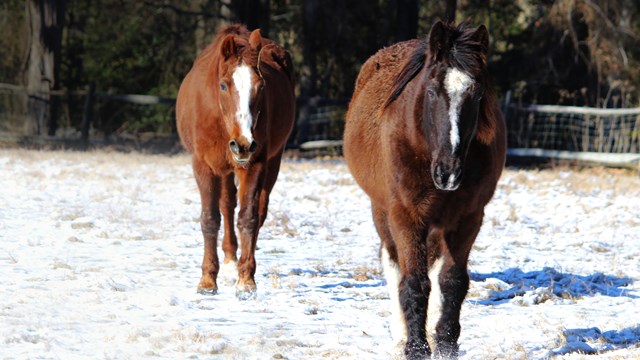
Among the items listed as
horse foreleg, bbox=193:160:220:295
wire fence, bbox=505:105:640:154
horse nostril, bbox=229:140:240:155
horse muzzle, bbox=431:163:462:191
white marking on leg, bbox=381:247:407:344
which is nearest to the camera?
horse muzzle, bbox=431:163:462:191

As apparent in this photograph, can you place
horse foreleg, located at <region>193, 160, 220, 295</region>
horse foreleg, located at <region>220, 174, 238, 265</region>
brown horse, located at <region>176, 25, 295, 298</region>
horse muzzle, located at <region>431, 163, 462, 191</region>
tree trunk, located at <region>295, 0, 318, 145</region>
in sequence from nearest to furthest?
1. horse muzzle, located at <region>431, 163, 462, 191</region>
2. brown horse, located at <region>176, 25, 295, 298</region>
3. horse foreleg, located at <region>193, 160, 220, 295</region>
4. horse foreleg, located at <region>220, 174, 238, 265</region>
5. tree trunk, located at <region>295, 0, 318, 145</region>

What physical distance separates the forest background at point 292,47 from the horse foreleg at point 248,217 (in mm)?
13577

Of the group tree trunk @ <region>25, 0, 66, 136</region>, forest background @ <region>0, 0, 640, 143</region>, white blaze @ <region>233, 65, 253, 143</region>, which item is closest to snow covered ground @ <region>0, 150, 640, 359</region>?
white blaze @ <region>233, 65, 253, 143</region>

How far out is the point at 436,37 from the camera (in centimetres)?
440

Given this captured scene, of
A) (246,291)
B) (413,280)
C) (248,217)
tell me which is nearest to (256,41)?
(248,217)

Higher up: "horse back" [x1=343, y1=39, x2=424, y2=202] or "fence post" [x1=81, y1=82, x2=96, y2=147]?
"horse back" [x1=343, y1=39, x2=424, y2=202]

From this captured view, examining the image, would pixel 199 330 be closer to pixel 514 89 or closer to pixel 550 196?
pixel 550 196

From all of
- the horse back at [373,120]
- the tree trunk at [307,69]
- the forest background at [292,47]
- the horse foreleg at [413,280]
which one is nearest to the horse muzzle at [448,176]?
the horse foreleg at [413,280]

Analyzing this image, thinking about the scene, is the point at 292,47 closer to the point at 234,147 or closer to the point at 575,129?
the point at 575,129

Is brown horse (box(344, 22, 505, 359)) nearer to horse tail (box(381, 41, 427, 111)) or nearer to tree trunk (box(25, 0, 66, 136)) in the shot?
horse tail (box(381, 41, 427, 111))

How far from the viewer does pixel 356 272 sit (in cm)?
756

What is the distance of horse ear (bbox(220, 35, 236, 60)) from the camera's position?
6266mm

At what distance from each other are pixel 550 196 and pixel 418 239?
318 inches

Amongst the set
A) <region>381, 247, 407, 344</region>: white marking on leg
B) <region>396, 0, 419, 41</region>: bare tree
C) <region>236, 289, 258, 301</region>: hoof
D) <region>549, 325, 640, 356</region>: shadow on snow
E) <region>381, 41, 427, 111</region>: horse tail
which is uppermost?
<region>396, 0, 419, 41</region>: bare tree
